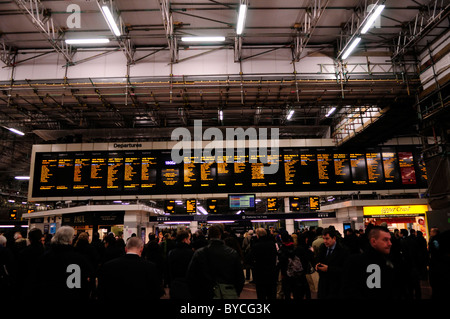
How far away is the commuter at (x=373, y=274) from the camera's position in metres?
2.49

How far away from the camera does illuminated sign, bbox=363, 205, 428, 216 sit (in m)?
14.0

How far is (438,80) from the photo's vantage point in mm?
Result: 9422

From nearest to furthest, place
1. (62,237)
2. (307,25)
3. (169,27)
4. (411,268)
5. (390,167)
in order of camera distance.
→ 1. (62,237)
2. (411,268)
3. (169,27)
4. (307,25)
5. (390,167)

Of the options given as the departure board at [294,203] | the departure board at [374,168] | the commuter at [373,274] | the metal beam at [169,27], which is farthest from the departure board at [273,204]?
the commuter at [373,274]

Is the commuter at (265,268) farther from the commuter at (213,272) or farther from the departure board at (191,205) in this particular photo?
the departure board at (191,205)

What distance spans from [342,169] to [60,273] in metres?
12.1

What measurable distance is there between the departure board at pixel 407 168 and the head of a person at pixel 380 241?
12006 mm

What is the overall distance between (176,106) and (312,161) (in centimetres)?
628

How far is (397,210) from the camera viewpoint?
14.1 m

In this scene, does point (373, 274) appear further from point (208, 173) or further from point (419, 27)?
point (208, 173)

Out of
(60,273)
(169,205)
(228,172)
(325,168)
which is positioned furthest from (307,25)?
(60,273)

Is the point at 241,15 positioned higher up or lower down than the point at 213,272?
higher up
